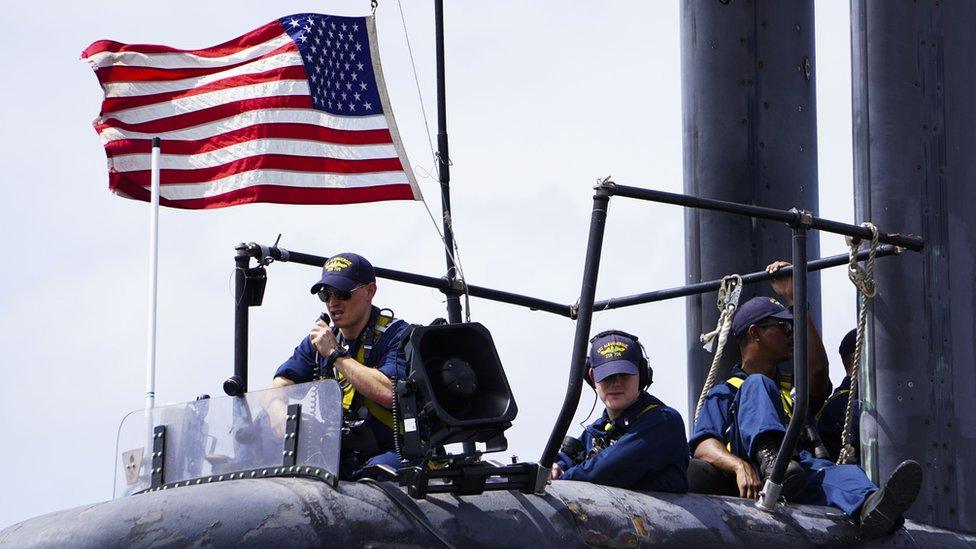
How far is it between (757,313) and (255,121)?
382 cm

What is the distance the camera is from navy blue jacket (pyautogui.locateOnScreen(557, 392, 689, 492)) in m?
8.34

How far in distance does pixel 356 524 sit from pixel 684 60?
5.49 m

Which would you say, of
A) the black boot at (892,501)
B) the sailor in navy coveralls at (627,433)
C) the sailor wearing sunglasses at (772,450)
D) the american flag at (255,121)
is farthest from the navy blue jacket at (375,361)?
the american flag at (255,121)

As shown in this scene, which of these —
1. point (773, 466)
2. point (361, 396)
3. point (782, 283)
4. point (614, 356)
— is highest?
point (782, 283)

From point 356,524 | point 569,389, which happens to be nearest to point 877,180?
point 569,389

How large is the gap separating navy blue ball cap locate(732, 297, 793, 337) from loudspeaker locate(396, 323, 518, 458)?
2.69 m

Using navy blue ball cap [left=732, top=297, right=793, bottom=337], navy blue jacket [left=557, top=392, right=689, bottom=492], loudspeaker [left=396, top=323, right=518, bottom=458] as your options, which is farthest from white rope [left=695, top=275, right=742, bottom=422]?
loudspeaker [left=396, top=323, right=518, bottom=458]

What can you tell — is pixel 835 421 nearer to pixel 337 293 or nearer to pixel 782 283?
pixel 782 283

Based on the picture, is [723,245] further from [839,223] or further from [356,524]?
[356,524]

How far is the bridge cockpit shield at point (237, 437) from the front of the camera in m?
7.39

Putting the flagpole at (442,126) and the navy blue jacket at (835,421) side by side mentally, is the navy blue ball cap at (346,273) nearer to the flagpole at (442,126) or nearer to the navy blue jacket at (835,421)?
the flagpole at (442,126)

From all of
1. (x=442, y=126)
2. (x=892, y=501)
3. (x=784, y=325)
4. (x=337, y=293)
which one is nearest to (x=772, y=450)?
(x=892, y=501)

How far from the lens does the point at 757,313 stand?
10.1 m

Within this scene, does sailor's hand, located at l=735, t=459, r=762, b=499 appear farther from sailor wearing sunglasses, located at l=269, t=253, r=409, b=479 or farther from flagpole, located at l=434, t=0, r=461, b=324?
flagpole, located at l=434, t=0, r=461, b=324
